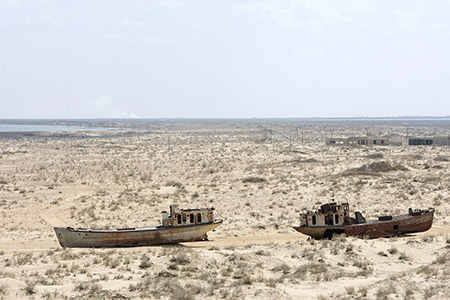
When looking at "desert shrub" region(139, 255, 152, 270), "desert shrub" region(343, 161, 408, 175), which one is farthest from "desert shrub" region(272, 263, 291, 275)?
"desert shrub" region(343, 161, 408, 175)

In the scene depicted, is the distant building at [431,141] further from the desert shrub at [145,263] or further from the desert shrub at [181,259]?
the desert shrub at [145,263]

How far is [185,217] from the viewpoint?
25266 millimetres

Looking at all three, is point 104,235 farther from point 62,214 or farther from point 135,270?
point 62,214

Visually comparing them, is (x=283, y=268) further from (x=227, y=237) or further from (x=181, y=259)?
(x=227, y=237)

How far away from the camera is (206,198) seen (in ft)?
126

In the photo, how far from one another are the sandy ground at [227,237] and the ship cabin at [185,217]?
1.20 meters

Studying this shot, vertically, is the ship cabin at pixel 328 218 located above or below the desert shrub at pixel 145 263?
above

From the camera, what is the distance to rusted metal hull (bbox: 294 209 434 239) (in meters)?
24.6

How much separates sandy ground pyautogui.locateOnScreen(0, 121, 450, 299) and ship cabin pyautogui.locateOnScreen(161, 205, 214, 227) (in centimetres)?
120

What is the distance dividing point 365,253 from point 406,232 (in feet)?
16.3

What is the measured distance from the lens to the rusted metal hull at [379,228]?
969 inches

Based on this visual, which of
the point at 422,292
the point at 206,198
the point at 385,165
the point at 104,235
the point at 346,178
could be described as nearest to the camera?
the point at 422,292

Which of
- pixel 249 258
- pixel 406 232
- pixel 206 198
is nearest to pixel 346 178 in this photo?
pixel 206 198

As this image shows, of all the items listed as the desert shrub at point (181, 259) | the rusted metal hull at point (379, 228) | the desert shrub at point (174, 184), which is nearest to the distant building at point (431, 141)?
the desert shrub at point (174, 184)
